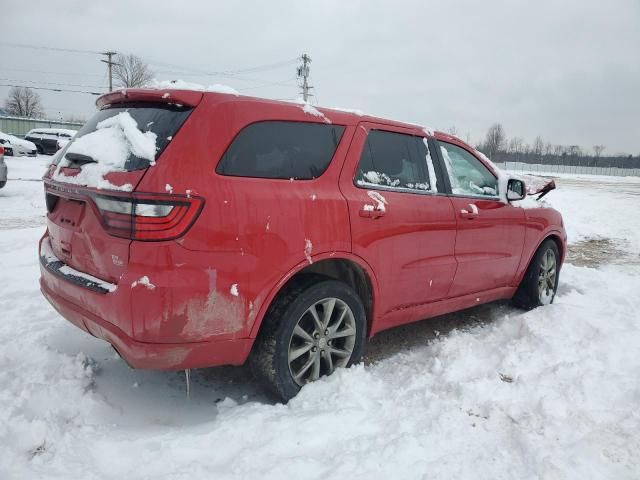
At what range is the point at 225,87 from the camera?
2.61 metres

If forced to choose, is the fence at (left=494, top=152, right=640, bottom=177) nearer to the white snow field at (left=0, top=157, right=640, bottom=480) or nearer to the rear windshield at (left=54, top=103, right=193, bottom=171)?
the white snow field at (left=0, top=157, right=640, bottom=480)

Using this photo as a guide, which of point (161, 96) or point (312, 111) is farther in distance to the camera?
point (312, 111)

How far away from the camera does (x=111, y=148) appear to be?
246 centimetres

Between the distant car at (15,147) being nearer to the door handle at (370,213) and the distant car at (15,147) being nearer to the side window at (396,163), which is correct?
the side window at (396,163)

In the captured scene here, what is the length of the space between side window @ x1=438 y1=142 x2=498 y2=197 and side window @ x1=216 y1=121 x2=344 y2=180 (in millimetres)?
1186

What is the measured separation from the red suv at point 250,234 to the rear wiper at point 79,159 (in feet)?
0.05

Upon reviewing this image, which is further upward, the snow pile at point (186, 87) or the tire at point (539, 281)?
the snow pile at point (186, 87)

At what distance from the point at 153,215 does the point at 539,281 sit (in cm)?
383

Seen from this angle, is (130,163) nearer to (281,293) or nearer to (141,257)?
(141,257)

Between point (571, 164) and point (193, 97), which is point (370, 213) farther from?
point (571, 164)

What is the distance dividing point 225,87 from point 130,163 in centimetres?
69

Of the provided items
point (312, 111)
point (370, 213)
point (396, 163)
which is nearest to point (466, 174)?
point (396, 163)

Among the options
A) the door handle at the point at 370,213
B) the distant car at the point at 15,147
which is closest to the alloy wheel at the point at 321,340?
→ the door handle at the point at 370,213

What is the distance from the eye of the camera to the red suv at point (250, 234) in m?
2.22
